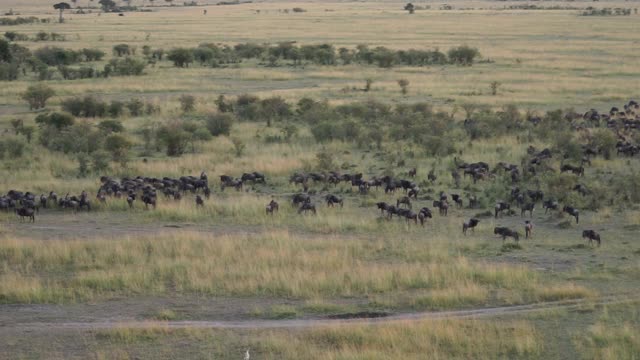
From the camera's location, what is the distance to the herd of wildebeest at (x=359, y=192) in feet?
74.9

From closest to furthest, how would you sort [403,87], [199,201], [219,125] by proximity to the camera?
1. [199,201]
2. [219,125]
3. [403,87]

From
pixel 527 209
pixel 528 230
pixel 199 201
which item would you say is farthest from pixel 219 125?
pixel 528 230

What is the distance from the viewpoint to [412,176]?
93.7 feet

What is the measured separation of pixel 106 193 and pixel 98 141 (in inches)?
338

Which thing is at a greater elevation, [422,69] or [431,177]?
[422,69]

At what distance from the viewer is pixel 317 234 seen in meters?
21.5

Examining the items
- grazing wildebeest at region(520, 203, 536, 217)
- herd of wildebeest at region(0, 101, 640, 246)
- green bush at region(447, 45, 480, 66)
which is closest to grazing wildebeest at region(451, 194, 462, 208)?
herd of wildebeest at region(0, 101, 640, 246)

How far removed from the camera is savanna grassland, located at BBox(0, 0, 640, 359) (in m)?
13.7

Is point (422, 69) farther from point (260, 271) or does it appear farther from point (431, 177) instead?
point (260, 271)

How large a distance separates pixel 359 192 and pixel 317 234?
17.5 ft

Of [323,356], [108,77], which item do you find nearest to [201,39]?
[108,77]

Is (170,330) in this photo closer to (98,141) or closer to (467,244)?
(467,244)

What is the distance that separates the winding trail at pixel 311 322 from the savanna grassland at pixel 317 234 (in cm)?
7

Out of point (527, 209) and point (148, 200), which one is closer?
point (527, 209)
